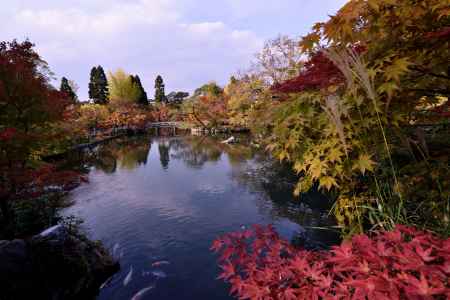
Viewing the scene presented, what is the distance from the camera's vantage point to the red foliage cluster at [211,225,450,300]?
3.36 feet

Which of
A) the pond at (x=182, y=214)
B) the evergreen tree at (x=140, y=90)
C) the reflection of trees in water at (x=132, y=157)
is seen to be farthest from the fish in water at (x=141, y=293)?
the evergreen tree at (x=140, y=90)

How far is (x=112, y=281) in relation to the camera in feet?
15.4

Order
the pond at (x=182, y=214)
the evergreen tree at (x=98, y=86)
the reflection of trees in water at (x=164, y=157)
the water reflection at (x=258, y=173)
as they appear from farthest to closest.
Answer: the evergreen tree at (x=98, y=86), the reflection of trees in water at (x=164, y=157), the water reflection at (x=258, y=173), the pond at (x=182, y=214)

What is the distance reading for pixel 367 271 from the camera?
3.79 ft

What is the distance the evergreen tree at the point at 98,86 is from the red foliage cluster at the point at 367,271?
43.7 m

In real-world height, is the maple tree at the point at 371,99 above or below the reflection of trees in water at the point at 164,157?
above

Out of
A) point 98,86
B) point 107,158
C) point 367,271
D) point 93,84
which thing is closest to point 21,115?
point 367,271

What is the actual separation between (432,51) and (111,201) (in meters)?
8.95

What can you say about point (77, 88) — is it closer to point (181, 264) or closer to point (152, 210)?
point (152, 210)

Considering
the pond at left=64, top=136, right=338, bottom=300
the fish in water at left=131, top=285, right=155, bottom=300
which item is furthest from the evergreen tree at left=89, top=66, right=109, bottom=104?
the fish in water at left=131, top=285, right=155, bottom=300

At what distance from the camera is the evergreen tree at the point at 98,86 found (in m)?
40.8

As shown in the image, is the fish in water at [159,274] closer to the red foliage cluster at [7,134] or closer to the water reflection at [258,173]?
the water reflection at [258,173]

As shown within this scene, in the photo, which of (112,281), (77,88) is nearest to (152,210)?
(112,281)

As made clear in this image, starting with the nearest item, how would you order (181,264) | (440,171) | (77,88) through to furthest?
(440,171) → (181,264) → (77,88)
